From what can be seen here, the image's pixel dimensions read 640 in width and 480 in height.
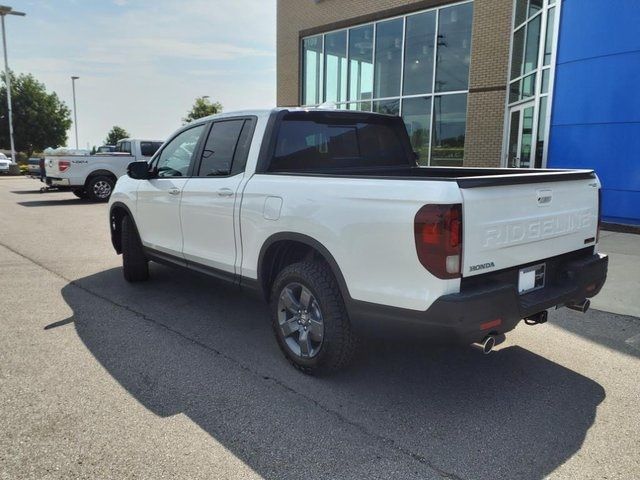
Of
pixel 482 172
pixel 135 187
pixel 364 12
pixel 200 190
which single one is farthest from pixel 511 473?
pixel 364 12

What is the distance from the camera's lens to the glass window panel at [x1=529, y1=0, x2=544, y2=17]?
36.7ft

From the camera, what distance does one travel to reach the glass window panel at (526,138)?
11.4 m

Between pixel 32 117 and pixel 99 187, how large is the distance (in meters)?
31.7

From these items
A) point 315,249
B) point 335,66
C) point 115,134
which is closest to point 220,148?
point 315,249

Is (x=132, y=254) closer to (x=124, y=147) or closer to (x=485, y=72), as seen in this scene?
(x=485, y=72)

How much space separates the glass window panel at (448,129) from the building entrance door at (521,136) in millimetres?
1397

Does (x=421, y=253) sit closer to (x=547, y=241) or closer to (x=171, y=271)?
(x=547, y=241)

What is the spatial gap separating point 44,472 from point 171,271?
13.8ft

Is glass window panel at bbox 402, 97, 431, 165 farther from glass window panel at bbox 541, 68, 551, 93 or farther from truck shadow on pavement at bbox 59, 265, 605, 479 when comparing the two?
truck shadow on pavement at bbox 59, 265, 605, 479

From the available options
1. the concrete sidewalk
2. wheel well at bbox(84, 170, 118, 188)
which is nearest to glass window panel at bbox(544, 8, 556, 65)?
the concrete sidewalk

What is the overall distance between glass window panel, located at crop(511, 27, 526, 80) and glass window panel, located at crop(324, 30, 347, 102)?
6.02m

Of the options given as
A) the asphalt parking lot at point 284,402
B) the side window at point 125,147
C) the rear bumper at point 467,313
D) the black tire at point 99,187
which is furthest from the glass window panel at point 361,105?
the rear bumper at point 467,313

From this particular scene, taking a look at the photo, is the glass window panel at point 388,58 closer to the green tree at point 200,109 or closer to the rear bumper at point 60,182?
the rear bumper at point 60,182

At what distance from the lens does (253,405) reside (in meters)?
3.13
